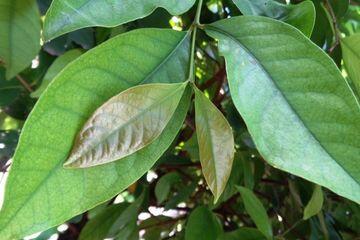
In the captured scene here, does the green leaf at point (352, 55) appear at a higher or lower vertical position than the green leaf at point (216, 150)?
lower

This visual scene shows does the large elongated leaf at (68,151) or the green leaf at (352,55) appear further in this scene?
the green leaf at (352,55)

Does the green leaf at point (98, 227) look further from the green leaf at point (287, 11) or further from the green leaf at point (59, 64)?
the green leaf at point (287, 11)

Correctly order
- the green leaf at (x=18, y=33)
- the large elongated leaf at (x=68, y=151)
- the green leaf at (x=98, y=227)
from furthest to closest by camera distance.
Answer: the green leaf at (x=98, y=227)
the green leaf at (x=18, y=33)
the large elongated leaf at (x=68, y=151)

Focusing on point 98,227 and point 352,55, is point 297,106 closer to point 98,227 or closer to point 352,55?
point 352,55

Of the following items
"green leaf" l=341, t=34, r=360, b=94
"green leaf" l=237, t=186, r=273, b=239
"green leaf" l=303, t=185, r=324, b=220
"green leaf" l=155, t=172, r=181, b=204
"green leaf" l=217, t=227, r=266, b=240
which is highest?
"green leaf" l=341, t=34, r=360, b=94

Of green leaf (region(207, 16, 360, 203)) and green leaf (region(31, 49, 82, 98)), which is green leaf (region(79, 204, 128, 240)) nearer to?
green leaf (region(31, 49, 82, 98))

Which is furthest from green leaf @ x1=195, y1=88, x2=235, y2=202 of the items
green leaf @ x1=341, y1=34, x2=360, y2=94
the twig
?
the twig

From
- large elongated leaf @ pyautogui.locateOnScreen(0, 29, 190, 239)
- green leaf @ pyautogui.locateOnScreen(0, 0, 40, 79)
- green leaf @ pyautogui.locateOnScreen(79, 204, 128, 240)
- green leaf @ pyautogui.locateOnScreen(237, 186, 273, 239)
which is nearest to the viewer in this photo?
large elongated leaf @ pyautogui.locateOnScreen(0, 29, 190, 239)

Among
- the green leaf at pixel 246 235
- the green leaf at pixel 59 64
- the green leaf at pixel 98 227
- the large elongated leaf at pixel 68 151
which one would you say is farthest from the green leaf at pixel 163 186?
the large elongated leaf at pixel 68 151
